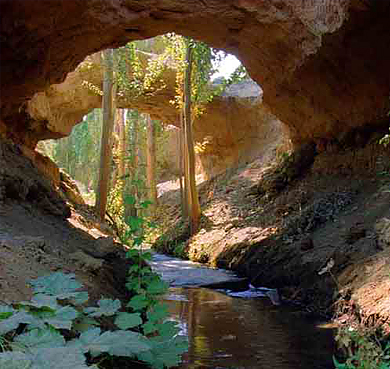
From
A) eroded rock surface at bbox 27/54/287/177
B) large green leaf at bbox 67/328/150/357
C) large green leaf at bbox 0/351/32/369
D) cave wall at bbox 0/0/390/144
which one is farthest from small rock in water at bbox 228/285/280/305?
eroded rock surface at bbox 27/54/287/177

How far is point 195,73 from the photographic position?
1369cm

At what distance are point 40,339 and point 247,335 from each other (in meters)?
2.91

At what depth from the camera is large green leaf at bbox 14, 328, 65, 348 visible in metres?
2.31

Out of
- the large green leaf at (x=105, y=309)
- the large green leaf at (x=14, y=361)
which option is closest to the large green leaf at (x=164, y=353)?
the large green leaf at (x=105, y=309)

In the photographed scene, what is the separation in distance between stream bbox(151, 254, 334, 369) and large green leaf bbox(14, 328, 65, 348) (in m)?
1.68

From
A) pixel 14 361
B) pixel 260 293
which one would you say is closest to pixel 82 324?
pixel 14 361

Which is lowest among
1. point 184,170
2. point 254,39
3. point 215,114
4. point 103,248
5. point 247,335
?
point 247,335

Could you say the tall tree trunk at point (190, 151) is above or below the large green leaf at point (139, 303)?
above

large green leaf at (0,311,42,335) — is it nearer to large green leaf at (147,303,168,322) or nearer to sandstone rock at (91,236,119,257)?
large green leaf at (147,303,168,322)

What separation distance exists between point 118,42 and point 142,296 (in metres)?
6.27

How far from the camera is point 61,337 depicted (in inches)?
94.2

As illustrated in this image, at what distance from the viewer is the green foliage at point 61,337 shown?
80.9 inches

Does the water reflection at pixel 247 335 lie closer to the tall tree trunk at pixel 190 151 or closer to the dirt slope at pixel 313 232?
the dirt slope at pixel 313 232

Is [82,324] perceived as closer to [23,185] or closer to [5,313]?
[5,313]
